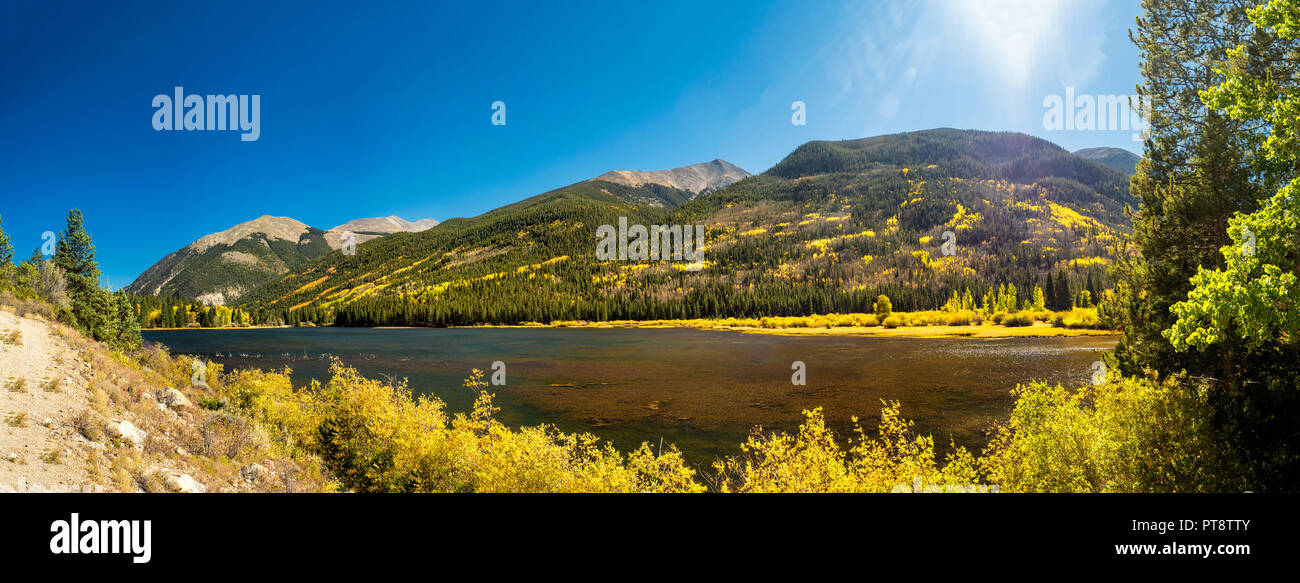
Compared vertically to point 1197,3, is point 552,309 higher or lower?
lower

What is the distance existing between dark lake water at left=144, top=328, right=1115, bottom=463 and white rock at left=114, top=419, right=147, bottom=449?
15.1 m

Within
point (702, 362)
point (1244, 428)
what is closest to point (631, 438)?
point (1244, 428)

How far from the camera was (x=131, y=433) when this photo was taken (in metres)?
9.64

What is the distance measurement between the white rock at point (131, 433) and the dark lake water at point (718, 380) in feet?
49.5

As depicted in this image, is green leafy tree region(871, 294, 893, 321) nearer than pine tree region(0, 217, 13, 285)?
No

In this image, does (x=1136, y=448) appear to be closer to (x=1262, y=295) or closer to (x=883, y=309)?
(x=1262, y=295)

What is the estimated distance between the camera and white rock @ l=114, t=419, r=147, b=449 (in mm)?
9312

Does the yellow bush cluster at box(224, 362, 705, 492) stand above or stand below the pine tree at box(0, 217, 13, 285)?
below

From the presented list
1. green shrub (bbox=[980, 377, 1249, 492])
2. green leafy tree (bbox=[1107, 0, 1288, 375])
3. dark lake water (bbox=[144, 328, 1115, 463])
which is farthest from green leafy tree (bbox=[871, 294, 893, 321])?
green shrub (bbox=[980, 377, 1249, 492])

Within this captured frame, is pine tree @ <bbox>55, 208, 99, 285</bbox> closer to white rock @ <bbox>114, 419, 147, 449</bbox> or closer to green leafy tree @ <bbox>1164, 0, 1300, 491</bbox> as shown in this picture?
white rock @ <bbox>114, 419, 147, 449</bbox>

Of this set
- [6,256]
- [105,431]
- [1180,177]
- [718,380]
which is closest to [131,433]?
[105,431]
